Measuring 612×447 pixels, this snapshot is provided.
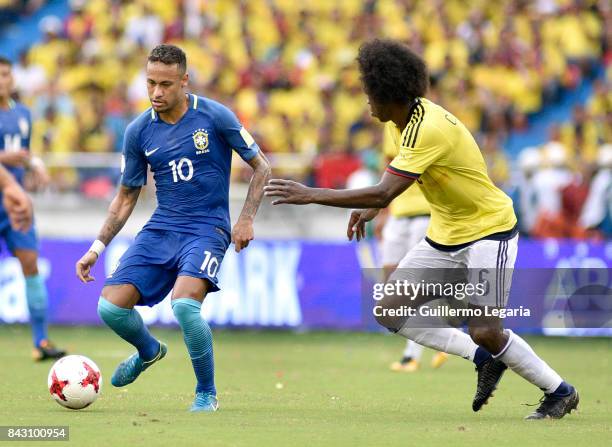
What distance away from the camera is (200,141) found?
849 centimetres

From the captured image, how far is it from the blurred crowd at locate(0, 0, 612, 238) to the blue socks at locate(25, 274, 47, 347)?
635cm

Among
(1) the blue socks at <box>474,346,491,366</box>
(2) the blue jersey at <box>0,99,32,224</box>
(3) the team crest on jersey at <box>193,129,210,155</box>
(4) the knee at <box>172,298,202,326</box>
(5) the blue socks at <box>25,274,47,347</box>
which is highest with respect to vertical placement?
(3) the team crest on jersey at <box>193,129,210,155</box>

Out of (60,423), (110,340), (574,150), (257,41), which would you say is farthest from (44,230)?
(60,423)

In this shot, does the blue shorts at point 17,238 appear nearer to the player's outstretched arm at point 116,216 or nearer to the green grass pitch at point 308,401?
the green grass pitch at point 308,401

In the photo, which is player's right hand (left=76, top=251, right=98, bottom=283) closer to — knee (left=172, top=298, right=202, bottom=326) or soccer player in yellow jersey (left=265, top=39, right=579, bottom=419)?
knee (left=172, top=298, right=202, bottom=326)

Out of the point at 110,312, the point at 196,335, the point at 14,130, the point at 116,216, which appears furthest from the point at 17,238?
the point at 196,335

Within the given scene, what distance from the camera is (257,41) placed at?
2277cm

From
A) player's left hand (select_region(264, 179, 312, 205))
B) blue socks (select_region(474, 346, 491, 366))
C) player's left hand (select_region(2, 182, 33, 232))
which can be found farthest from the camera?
player's left hand (select_region(2, 182, 33, 232))

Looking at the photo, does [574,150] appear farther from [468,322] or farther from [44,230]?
[468,322]

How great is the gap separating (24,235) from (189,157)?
14.4 ft

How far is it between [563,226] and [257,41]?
832cm

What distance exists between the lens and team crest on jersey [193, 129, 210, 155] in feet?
27.9

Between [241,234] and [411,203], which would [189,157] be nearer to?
[241,234]

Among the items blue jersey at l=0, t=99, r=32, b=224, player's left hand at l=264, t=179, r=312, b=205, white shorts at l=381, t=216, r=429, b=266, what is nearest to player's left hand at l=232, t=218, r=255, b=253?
player's left hand at l=264, t=179, r=312, b=205
